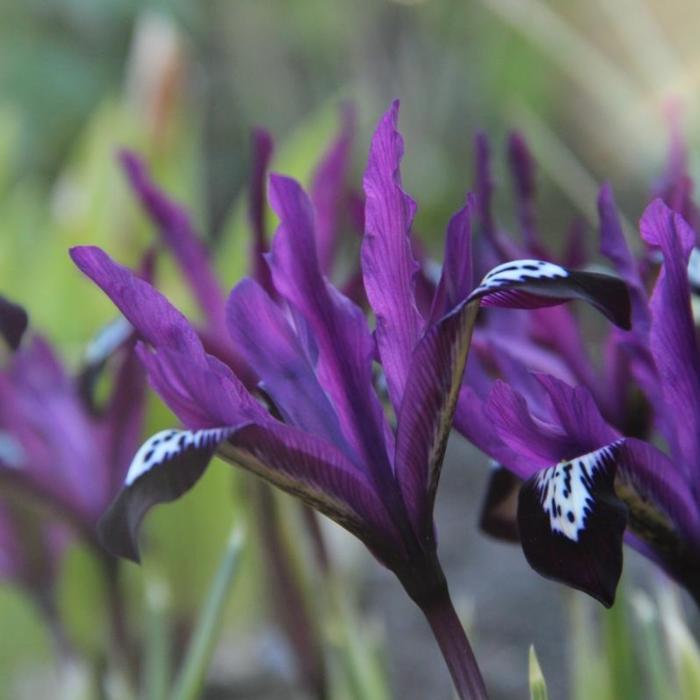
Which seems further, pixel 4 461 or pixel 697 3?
pixel 697 3

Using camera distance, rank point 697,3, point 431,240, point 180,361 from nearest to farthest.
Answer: point 180,361 < point 431,240 < point 697,3

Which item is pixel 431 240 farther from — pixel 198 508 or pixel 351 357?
pixel 351 357

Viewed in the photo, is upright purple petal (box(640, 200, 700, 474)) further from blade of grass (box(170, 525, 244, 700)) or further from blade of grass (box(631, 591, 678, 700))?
blade of grass (box(170, 525, 244, 700))

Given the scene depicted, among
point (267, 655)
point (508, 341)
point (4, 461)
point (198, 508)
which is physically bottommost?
point (267, 655)

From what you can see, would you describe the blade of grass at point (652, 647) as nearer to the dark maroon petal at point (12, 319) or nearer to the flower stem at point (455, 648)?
the flower stem at point (455, 648)

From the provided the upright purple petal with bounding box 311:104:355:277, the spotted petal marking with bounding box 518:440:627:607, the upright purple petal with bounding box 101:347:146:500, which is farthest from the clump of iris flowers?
the spotted petal marking with bounding box 518:440:627:607

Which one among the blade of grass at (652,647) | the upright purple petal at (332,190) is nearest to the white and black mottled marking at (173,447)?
the blade of grass at (652,647)

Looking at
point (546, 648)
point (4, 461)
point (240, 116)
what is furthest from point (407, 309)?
point (240, 116)

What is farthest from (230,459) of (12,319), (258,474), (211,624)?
(211,624)
